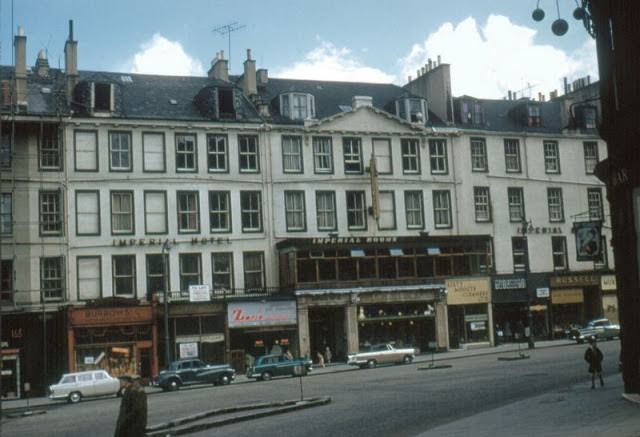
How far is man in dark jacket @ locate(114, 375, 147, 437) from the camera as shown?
43.2 ft

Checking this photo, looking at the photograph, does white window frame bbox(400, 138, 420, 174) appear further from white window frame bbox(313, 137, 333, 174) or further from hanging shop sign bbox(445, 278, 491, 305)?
hanging shop sign bbox(445, 278, 491, 305)

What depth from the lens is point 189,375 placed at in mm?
39531

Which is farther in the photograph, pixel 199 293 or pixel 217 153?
pixel 217 153

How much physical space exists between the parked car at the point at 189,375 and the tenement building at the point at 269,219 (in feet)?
14.2

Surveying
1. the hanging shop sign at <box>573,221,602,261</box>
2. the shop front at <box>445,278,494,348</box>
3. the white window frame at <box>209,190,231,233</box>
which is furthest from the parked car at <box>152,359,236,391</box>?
the hanging shop sign at <box>573,221,602,261</box>

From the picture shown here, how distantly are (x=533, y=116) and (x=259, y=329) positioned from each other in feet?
86.2

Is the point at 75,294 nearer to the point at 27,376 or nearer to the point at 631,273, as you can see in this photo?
the point at 27,376

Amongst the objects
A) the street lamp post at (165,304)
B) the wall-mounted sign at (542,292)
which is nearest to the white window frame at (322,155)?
the street lamp post at (165,304)

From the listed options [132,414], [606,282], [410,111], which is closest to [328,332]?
[410,111]

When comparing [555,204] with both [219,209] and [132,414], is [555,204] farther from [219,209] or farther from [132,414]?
[132,414]

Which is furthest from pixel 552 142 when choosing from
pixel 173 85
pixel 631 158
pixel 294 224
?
pixel 631 158

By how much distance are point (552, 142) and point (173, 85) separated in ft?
87.2

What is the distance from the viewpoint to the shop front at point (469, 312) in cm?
5355

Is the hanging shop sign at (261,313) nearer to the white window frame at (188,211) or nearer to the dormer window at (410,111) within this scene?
the white window frame at (188,211)
